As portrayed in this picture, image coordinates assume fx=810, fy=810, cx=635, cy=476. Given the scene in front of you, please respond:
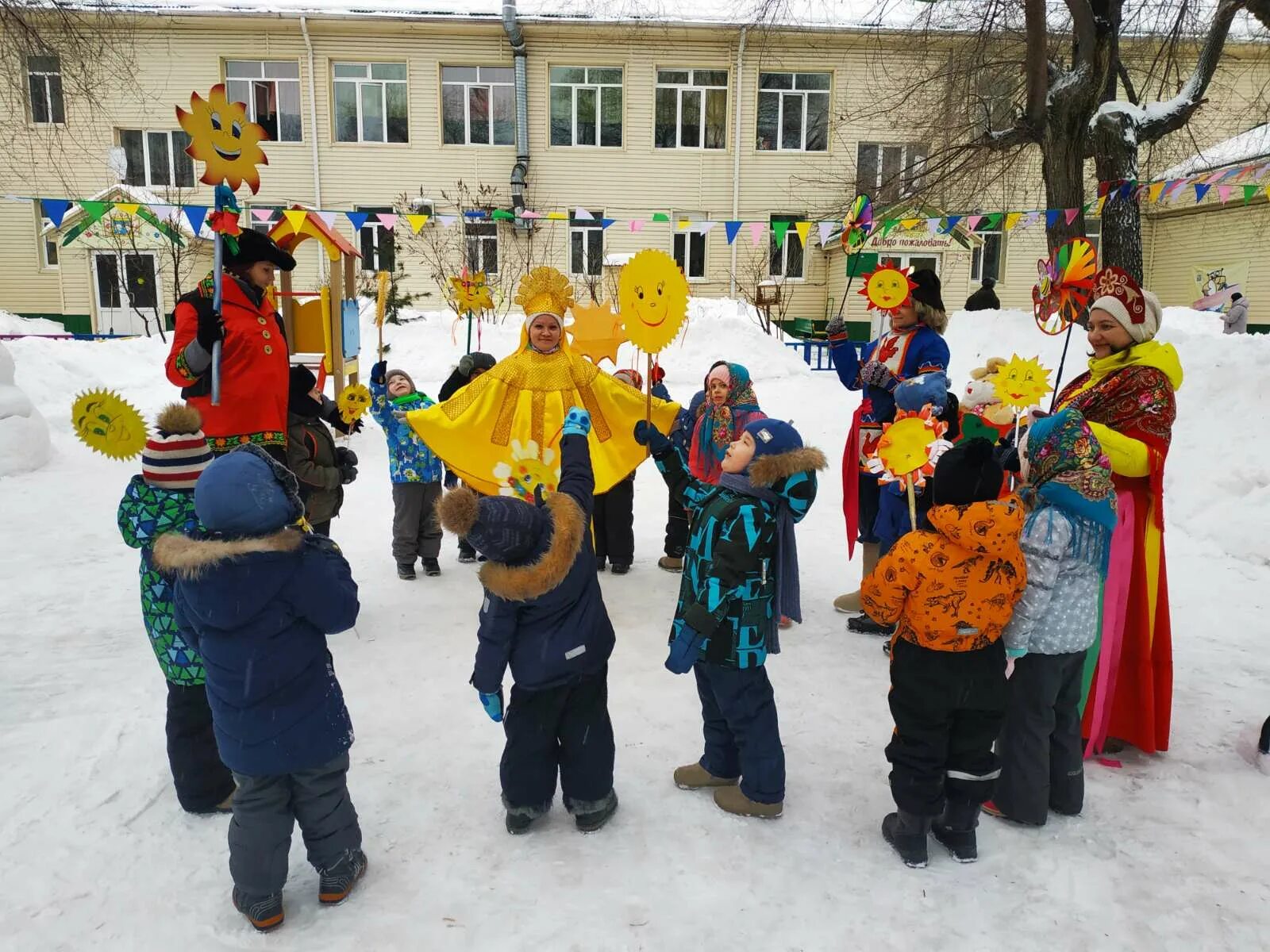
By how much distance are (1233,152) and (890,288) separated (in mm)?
15051

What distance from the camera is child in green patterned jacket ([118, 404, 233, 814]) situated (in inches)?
107

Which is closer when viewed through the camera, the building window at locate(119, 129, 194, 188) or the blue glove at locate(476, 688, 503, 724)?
the blue glove at locate(476, 688, 503, 724)

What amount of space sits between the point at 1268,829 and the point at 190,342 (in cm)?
469

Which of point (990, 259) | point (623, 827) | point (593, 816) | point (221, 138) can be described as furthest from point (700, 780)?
point (990, 259)

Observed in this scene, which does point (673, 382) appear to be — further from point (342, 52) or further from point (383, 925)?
point (383, 925)

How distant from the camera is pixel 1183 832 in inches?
→ 114

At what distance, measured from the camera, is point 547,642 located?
8.82ft

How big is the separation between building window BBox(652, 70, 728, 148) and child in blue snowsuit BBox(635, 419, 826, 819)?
19616mm

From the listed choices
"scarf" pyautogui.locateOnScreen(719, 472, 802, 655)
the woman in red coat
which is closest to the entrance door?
the woman in red coat

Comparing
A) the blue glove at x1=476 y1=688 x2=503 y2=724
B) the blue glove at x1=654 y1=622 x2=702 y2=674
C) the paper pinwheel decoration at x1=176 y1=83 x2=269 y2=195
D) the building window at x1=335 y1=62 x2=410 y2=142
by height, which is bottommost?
the blue glove at x1=476 y1=688 x2=503 y2=724

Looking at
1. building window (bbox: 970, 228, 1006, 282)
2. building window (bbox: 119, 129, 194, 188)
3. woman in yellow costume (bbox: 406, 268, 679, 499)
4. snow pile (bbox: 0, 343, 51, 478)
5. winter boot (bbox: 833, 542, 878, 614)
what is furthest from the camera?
building window (bbox: 970, 228, 1006, 282)

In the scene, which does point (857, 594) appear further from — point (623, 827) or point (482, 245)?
point (482, 245)

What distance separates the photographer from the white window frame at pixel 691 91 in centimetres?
2025

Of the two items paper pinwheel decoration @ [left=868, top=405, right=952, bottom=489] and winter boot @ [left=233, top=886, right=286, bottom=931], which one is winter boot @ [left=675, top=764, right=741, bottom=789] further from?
winter boot @ [left=233, top=886, right=286, bottom=931]
